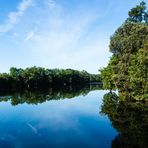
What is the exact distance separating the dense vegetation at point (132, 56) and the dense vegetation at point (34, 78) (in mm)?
60864

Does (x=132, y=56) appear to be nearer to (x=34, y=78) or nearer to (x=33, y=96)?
(x=33, y=96)

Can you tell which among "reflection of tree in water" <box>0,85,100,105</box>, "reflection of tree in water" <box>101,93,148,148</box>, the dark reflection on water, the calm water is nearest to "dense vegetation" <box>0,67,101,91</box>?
"reflection of tree in water" <box>0,85,100,105</box>

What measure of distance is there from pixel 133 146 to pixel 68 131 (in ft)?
27.8

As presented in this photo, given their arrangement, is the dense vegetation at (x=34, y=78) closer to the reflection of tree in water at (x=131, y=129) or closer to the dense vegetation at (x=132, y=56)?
the dense vegetation at (x=132, y=56)

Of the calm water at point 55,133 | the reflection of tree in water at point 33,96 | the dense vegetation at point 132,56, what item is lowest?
the calm water at point 55,133

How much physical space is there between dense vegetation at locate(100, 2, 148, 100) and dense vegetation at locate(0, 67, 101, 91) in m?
60.9

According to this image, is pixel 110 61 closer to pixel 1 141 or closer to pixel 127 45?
pixel 127 45

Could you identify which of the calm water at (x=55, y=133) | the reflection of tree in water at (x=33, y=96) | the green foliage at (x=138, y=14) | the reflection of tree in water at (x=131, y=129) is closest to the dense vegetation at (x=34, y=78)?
the reflection of tree in water at (x=33, y=96)

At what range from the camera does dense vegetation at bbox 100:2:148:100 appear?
40.5 metres

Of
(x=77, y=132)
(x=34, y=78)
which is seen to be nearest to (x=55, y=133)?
(x=77, y=132)

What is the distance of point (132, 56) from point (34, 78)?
85.6 metres

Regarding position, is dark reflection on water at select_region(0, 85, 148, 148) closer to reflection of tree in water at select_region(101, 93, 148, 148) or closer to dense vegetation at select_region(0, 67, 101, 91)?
reflection of tree in water at select_region(101, 93, 148, 148)

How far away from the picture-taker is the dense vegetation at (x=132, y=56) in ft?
133

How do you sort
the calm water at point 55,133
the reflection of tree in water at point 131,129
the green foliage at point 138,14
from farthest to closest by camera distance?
the green foliage at point 138,14 < the calm water at point 55,133 < the reflection of tree in water at point 131,129
